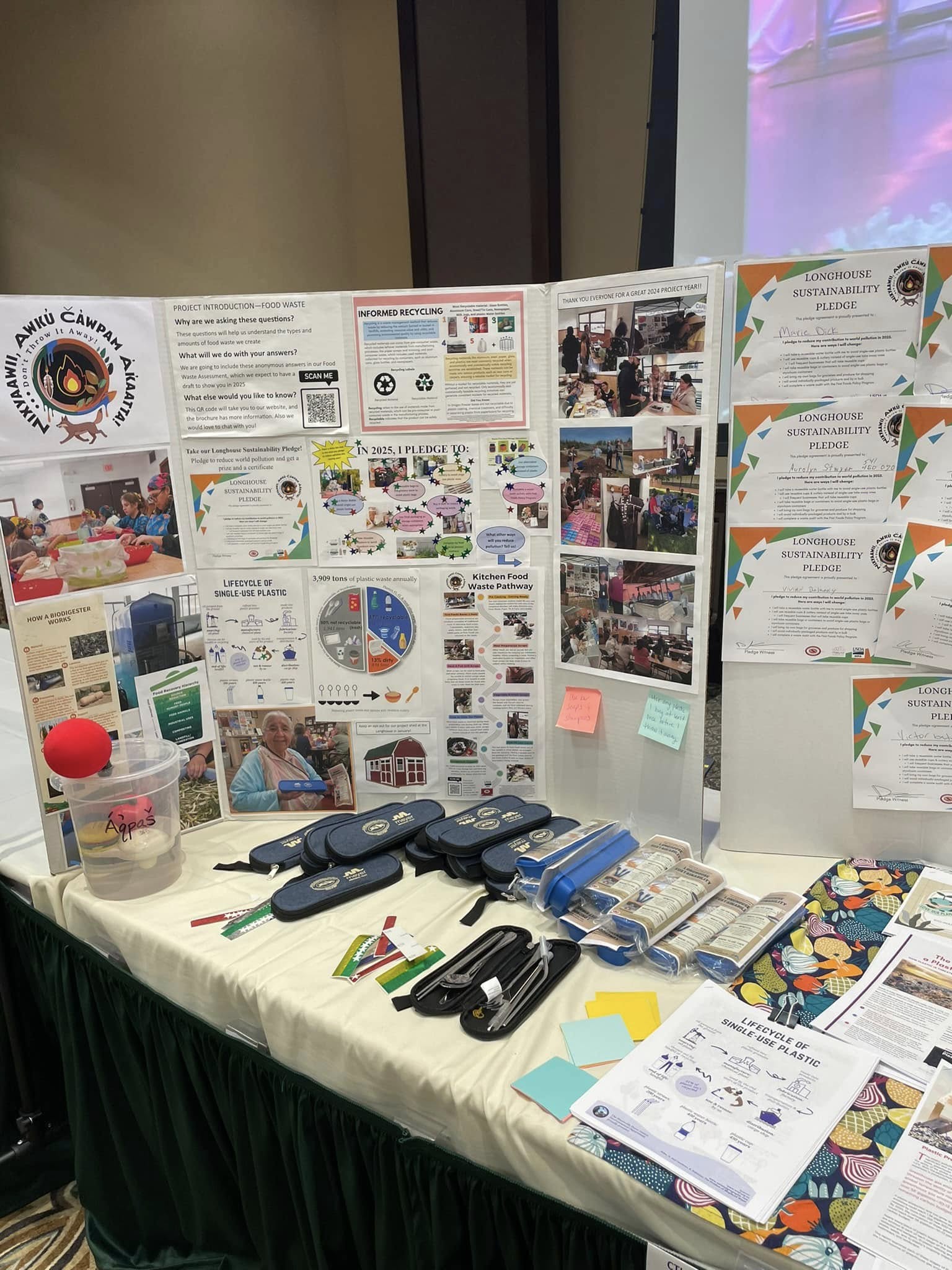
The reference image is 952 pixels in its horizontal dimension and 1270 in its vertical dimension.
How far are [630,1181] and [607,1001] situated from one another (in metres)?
0.25

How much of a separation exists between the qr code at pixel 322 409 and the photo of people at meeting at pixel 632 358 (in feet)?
1.19

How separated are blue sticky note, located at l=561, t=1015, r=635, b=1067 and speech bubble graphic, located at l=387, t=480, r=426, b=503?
32.6 inches

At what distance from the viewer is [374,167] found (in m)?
3.46

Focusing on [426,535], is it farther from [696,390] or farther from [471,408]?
[696,390]

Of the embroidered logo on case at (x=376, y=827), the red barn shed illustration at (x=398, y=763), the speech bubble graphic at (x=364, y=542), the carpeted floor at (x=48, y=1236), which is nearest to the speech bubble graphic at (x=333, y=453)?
the speech bubble graphic at (x=364, y=542)

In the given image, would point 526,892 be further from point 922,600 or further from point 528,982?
point 922,600

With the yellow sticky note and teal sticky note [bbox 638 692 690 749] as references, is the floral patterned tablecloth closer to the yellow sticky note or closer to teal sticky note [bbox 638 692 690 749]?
the yellow sticky note

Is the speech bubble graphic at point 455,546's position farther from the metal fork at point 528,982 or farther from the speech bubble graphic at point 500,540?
the metal fork at point 528,982

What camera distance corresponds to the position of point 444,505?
1430mm

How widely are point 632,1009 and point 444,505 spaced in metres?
0.81

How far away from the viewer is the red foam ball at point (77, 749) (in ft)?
4.18

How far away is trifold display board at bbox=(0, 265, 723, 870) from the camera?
1301mm

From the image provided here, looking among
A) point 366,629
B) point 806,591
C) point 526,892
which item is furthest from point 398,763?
point 806,591

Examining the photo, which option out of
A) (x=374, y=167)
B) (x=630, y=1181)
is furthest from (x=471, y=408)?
(x=374, y=167)
